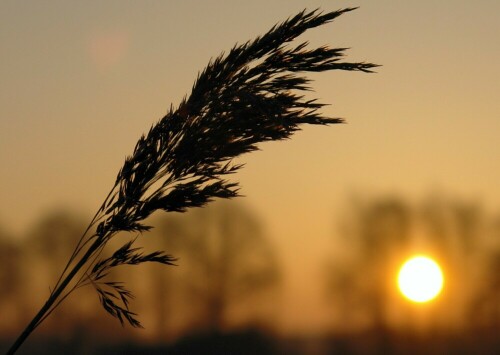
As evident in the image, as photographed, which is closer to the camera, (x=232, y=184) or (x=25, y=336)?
(x=25, y=336)

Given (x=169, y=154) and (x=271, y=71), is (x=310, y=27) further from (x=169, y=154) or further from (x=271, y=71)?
(x=169, y=154)

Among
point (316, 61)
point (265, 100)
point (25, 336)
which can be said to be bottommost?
point (25, 336)

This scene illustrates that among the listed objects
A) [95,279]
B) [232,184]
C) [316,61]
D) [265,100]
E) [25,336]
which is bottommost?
[25,336]

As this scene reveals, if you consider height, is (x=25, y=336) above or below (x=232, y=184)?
below

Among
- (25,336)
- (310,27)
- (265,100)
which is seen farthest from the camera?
(310,27)

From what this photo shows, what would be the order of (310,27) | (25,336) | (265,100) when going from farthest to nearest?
1. (310,27)
2. (265,100)
3. (25,336)

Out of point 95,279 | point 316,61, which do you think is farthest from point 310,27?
point 95,279

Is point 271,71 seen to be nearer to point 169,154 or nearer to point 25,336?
point 169,154

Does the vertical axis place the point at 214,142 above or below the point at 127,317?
above

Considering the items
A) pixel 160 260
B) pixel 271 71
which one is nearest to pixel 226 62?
pixel 271 71
